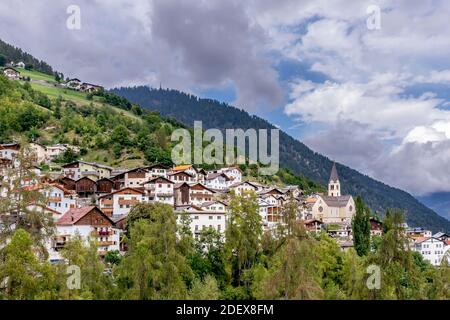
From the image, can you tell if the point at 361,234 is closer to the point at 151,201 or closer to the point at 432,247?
the point at 151,201

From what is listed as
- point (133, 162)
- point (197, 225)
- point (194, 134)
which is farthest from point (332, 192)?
point (197, 225)

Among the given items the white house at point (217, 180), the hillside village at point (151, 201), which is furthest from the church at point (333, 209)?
the white house at point (217, 180)

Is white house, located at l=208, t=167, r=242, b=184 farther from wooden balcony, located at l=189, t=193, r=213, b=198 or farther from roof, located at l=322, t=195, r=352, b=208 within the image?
wooden balcony, located at l=189, t=193, r=213, b=198

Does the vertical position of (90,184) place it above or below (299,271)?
above

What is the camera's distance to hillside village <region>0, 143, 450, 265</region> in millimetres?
51531

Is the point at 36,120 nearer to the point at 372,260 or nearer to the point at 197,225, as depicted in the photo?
the point at 197,225

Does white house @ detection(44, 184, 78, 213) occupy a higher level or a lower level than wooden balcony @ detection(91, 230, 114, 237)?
higher

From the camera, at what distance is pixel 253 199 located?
1748 inches

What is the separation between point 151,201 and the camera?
63.9m

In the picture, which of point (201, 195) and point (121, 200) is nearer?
point (121, 200)

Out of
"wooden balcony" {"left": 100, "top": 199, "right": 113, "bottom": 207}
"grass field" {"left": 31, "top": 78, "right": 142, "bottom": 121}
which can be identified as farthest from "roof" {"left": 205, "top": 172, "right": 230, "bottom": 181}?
"grass field" {"left": 31, "top": 78, "right": 142, "bottom": 121}

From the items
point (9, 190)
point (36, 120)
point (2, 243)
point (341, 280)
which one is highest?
point (36, 120)

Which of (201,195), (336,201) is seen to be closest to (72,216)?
(201,195)
